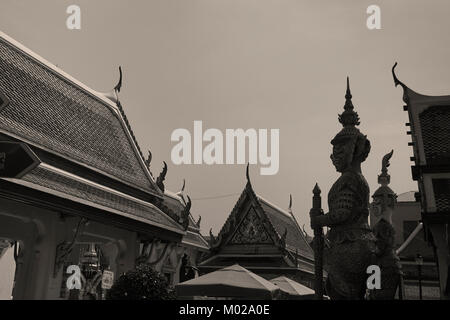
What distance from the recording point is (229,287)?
9.24m

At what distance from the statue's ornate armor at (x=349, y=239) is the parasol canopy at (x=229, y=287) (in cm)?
382

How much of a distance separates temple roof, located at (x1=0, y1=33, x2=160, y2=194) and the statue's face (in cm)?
578

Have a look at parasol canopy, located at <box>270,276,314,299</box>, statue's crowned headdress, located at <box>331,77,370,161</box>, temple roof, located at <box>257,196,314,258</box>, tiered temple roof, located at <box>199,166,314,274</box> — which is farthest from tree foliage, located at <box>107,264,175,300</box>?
temple roof, located at <box>257,196,314,258</box>

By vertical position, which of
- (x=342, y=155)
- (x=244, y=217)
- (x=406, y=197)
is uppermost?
(x=406, y=197)

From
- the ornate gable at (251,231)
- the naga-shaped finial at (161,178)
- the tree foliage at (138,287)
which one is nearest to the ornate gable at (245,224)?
the ornate gable at (251,231)

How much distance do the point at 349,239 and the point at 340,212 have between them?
1.10ft

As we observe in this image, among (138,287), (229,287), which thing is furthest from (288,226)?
(138,287)

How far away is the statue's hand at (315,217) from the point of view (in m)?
5.56

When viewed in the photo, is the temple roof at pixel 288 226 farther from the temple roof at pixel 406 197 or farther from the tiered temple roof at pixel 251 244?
the temple roof at pixel 406 197

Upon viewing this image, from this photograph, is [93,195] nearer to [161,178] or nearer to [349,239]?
[161,178]
